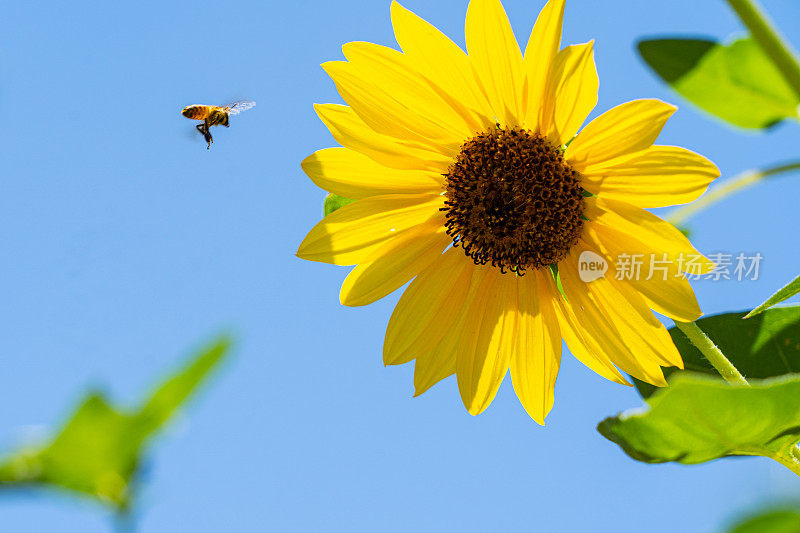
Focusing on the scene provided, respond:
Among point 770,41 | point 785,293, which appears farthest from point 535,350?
point 770,41

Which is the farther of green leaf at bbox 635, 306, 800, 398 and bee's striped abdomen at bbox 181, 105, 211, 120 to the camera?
bee's striped abdomen at bbox 181, 105, 211, 120

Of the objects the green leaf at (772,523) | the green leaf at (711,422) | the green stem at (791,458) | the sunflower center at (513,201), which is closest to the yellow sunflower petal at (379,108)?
the sunflower center at (513,201)

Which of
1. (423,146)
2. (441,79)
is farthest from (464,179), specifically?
(441,79)

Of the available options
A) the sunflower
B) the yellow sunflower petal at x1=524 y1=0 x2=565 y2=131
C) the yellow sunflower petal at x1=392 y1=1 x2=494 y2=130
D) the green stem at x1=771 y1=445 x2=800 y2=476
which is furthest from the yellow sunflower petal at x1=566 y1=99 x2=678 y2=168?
the green stem at x1=771 y1=445 x2=800 y2=476

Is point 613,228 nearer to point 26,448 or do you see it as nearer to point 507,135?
point 507,135

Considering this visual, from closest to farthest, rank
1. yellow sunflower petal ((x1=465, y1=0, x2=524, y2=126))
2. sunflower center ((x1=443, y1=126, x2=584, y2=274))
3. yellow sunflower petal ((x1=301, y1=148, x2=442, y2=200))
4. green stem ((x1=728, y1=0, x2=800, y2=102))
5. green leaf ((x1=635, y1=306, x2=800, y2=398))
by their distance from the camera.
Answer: green stem ((x1=728, y1=0, x2=800, y2=102)), green leaf ((x1=635, y1=306, x2=800, y2=398)), yellow sunflower petal ((x1=465, y1=0, x2=524, y2=126)), yellow sunflower petal ((x1=301, y1=148, x2=442, y2=200)), sunflower center ((x1=443, y1=126, x2=584, y2=274))

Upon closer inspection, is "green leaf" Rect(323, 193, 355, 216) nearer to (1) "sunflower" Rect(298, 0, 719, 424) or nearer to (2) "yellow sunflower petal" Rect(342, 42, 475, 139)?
(1) "sunflower" Rect(298, 0, 719, 424)

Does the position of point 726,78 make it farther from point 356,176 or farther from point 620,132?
point 356,176
